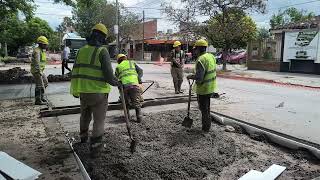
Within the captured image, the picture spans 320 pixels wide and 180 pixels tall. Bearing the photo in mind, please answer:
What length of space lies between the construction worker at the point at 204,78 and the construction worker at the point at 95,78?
1.87 meters

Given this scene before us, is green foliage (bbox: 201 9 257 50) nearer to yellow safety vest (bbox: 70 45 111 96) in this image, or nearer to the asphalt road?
the asphalt road

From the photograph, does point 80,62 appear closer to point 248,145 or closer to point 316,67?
point 248,145

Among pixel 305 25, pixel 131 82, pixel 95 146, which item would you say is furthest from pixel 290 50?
pixel 95 146

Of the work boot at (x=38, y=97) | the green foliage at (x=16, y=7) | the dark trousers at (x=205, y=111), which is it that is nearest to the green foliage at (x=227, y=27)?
the green foliage at (x=16, y=7)

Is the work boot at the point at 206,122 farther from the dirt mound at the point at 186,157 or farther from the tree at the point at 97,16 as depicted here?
the tree at the point at 97,16

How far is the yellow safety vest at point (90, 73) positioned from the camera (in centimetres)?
563

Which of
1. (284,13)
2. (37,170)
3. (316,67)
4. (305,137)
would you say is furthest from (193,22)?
(284,13)

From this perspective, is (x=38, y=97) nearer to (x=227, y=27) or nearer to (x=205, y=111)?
(x=205, y=111)

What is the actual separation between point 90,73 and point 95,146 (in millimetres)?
1084

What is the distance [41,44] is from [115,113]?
2.70 metres

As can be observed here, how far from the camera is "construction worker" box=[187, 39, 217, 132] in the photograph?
6.97 metres

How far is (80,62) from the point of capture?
5727 mm

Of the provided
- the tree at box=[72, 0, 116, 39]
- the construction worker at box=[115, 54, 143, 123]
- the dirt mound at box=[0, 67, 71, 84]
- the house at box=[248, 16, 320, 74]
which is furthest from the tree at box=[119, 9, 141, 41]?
the construction worker at box=[115, 54, 143, 123]

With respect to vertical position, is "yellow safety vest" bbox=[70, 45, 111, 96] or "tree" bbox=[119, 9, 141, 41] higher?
"tree" bbox=[119, 9, 141, 41]
